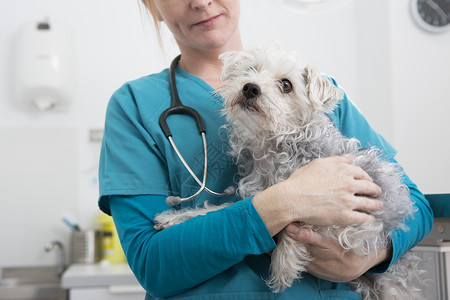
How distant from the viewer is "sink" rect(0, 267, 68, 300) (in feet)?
A: 9.64

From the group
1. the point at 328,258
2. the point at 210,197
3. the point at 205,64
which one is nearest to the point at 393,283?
the point at 328,258

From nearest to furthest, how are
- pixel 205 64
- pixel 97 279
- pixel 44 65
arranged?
1. pixel 205 64
2. pixel 97 279
3. pixel 44 65

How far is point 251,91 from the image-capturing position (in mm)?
1080

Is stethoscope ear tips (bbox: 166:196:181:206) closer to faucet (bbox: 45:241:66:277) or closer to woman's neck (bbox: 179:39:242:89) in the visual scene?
woman's neck (bbox: 179:39:242:89)

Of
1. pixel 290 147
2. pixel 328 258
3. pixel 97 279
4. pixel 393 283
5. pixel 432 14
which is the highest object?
pixel 432 14

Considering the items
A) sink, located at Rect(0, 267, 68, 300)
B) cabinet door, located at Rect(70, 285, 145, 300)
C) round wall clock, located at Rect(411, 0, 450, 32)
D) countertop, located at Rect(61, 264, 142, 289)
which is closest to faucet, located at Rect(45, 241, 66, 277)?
sink, located at Rect(0, 267, 68, 300)

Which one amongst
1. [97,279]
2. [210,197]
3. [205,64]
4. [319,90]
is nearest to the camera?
[319,90]

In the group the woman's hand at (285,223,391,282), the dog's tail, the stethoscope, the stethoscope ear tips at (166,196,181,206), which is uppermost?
the stethoscope

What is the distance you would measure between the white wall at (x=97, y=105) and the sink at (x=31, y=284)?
0.07 meters

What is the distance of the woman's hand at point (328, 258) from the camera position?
1.01 meters

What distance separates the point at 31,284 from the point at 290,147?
266cm

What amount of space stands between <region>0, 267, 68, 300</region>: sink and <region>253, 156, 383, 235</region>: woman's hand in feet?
7.72

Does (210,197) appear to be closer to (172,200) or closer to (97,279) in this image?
(172,200)

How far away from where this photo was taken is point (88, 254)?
10.2 feet
